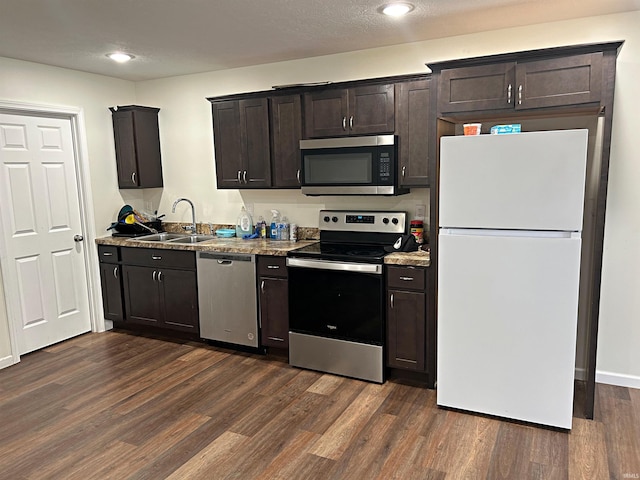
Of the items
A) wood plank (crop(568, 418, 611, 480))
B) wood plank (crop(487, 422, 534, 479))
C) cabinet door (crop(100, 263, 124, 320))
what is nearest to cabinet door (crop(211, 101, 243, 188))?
cabinet door (crop(100, 263, 124, 320))

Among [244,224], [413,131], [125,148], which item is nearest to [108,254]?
[125,148]

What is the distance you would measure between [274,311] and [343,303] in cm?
62

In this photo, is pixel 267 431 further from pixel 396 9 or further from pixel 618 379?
pixel 396 9

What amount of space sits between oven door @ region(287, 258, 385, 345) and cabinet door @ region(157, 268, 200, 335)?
0.98 metres

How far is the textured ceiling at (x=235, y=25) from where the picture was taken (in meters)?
2.65

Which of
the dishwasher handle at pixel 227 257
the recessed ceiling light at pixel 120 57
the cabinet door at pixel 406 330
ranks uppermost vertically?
the recessed ceiling light at pixel 120 57

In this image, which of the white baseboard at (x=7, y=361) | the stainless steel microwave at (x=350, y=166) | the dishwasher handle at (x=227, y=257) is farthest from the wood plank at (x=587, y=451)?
the white baseboard at (x=7, y=361)

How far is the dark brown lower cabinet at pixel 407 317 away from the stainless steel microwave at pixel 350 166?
2.09ft

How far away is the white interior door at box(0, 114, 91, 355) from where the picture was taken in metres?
3.79

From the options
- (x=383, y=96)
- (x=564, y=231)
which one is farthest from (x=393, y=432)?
(x=383, y=96)

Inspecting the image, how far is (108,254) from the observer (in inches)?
173

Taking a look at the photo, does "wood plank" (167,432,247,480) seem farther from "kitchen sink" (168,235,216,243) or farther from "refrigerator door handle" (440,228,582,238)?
"kitchen sink" (168,235,216,243)

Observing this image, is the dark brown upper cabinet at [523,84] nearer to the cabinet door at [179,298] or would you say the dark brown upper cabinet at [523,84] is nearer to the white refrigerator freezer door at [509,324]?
the white refrigerator freezer door at [509,324]

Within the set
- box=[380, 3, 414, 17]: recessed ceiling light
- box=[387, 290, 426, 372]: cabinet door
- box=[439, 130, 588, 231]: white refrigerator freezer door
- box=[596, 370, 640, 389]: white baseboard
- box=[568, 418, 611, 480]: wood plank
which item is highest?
box=[380, 3, 414, 17]: recessed ceiling light
